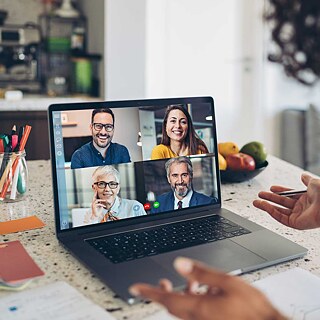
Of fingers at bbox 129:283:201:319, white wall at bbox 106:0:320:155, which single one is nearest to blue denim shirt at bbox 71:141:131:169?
fingers at bbox 129:283:201:319

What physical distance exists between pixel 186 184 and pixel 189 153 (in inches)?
3.1

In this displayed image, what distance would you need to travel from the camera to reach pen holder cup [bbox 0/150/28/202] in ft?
5.14

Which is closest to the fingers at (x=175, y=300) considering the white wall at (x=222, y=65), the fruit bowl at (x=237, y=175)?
the fruit bowl at (x=237, y=175)

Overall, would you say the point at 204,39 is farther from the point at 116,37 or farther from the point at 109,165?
the point at 109,165

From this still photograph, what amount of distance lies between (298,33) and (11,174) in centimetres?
115

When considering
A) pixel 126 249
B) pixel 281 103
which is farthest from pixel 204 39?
pixel 126 249

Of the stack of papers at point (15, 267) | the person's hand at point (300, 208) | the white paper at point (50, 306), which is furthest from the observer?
the person's hand at point (300, 208)

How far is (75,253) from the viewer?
1.18m

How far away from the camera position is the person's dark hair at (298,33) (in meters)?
0.57

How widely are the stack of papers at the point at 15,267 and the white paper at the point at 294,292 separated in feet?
1.44

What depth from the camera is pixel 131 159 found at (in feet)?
4.37

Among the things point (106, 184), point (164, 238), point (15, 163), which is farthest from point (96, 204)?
point (15, 163)

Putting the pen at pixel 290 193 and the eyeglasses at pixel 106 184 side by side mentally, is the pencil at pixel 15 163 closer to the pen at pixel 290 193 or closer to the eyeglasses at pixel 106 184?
the eyeglasses at pixel 106 184

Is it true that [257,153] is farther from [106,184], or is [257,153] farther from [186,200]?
[106,184]
